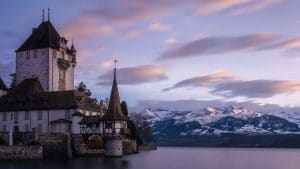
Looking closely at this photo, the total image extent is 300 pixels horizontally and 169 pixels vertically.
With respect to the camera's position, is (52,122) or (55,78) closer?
(52,122)

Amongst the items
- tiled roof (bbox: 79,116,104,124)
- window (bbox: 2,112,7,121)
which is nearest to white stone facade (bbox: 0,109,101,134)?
window (bbox: 2,112,7,121)

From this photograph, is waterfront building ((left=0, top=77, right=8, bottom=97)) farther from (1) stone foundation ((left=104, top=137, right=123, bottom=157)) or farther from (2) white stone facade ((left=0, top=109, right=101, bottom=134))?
(1) stone foundation ((left=104, top=137, right=123, bottom=157))

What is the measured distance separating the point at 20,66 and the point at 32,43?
17.5ft

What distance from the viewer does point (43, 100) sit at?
279ft

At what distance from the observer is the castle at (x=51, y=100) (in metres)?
80.2

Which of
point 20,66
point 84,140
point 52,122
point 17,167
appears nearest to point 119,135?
point 84,140

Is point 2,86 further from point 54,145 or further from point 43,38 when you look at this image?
point 54,145

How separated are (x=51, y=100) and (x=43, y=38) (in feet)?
60.8

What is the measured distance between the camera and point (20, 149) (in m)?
69.1

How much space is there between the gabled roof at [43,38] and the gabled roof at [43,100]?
10432 mm

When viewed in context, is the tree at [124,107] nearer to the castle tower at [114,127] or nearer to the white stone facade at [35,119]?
the castle tower at [114,127]

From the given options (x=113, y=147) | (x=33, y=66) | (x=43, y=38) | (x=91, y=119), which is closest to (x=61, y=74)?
(x=33, y=66)

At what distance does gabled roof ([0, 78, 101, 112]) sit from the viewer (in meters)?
83.1

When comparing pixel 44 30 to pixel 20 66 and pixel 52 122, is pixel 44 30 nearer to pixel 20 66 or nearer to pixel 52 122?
pixel 20 66
